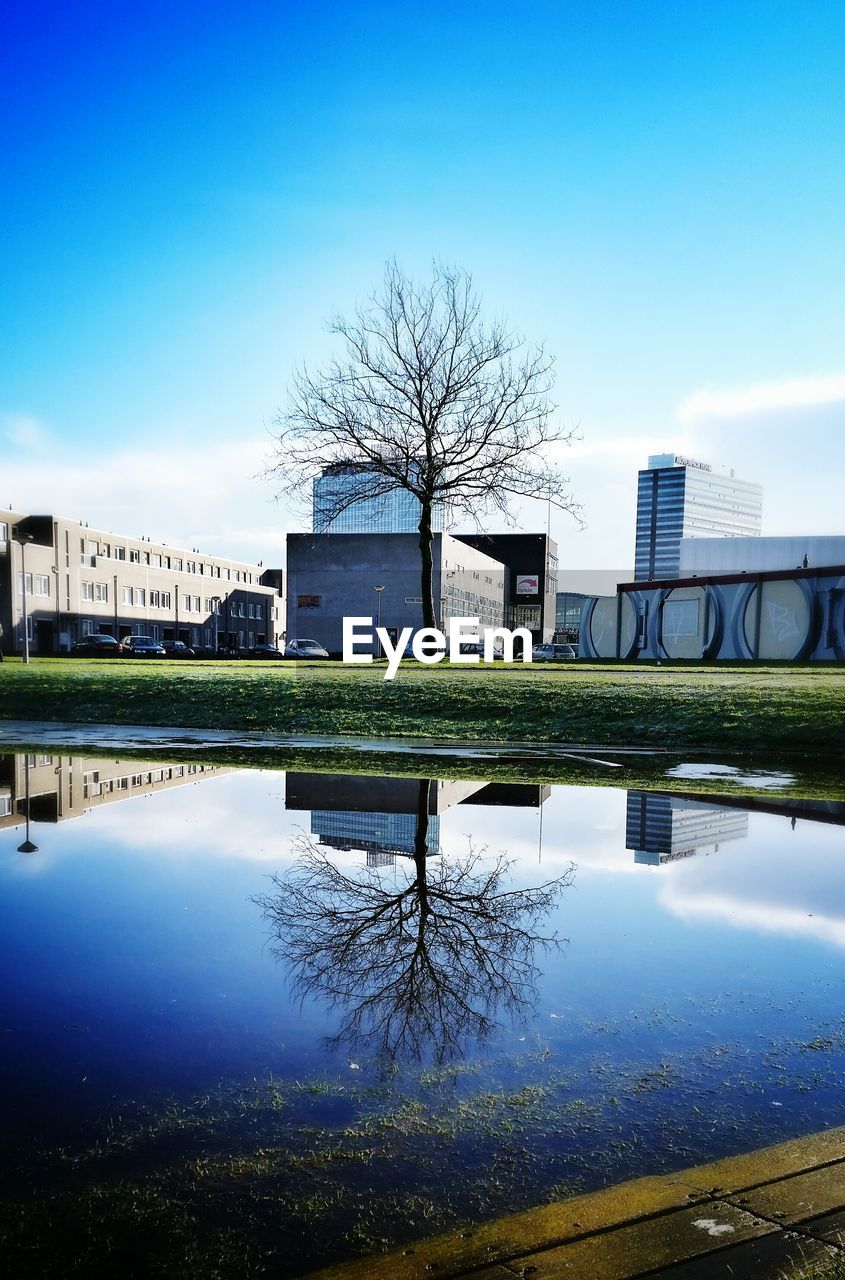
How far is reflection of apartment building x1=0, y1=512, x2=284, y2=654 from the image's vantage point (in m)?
67.6

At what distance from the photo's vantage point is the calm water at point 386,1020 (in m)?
2.95

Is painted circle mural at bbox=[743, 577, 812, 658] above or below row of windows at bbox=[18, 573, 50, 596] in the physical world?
below

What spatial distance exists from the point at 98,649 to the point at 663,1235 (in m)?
57.4

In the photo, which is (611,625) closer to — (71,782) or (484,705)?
(484,705)

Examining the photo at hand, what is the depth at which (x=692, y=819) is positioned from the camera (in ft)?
29.4

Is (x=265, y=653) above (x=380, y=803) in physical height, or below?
above

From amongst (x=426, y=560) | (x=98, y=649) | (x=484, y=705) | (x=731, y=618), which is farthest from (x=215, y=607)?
(x=484, y=705)

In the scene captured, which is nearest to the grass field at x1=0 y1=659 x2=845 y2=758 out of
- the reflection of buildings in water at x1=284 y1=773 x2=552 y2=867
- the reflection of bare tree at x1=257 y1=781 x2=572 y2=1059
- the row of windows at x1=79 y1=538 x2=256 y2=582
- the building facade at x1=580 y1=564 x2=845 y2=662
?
the reflection of buildings in water at x1=284 y1=773 x2=552 y2=867

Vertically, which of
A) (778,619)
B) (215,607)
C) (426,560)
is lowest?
(778,619)

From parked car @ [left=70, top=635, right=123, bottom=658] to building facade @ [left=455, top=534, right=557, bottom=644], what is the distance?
48.7m

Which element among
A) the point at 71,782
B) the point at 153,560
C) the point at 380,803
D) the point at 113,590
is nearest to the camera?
the point at 380,803

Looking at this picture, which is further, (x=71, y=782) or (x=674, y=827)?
(x=71, y=782)
